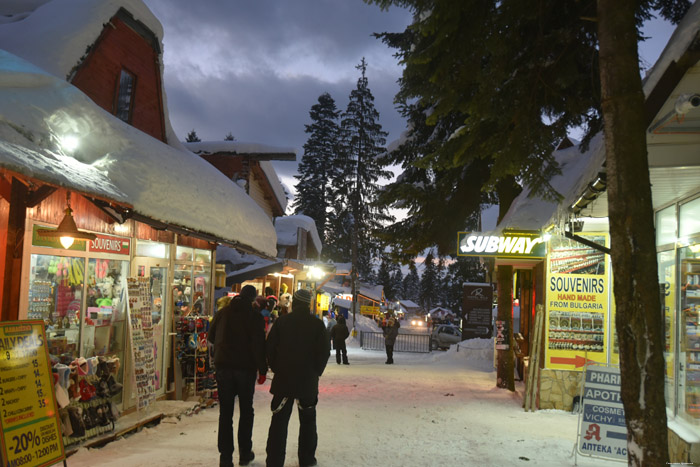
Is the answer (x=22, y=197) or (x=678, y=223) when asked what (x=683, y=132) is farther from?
(x=22, y=197)

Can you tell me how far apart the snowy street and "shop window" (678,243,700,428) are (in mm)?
1272

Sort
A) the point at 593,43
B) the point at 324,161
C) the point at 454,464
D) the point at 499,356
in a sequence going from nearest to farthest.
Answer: the point at 454,464
the point at 593,43
the point at 499,356
the point at 324,161

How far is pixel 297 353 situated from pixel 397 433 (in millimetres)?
3202

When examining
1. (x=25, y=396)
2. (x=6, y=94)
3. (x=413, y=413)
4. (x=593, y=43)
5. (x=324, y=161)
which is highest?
(x=324, y=161)

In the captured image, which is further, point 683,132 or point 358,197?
point 358,197

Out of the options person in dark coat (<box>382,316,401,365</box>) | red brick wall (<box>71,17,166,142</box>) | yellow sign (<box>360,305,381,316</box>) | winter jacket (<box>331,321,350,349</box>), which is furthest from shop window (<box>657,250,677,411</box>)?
yellow sign (<box>360,305,381,316</box>)

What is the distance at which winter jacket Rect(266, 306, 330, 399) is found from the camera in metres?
5.78

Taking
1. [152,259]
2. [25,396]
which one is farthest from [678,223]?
[152,259]

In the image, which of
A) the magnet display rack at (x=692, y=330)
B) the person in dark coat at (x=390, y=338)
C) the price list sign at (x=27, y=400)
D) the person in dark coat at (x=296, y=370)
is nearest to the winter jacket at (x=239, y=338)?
the person in dark coat at (x=296, y=370)

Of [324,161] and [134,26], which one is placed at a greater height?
[324,161]

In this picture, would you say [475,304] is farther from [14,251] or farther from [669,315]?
[14,251]

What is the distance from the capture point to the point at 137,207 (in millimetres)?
7410

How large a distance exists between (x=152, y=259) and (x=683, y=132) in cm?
835

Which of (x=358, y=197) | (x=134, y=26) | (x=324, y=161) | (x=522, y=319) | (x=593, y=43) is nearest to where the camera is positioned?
(x=593, y=43)
